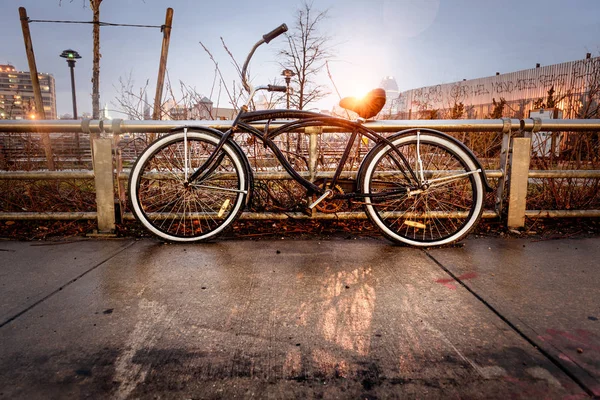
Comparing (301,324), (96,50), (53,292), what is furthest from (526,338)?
(96,50)

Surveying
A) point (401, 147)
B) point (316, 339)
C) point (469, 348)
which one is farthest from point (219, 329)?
point (401, 147)

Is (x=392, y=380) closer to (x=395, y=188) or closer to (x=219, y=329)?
(x=219, y=329)

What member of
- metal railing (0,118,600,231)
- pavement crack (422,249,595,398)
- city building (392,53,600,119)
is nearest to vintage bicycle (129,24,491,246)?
metal railing (0,118,600,231)

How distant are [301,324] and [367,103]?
6.07 feet

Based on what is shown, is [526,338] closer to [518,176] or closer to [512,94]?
[518,176]

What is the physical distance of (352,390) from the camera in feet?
4.10

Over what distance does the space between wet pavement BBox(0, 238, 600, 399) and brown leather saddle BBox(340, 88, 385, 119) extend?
110 cm

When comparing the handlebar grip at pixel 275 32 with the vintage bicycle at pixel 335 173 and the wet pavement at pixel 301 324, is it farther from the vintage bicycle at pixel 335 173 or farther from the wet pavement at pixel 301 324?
the wet pavement at pixel 301 324

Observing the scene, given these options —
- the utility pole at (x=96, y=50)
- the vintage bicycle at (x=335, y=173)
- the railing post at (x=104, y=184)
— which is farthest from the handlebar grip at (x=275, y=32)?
the utility pole at (x=96, y=50)

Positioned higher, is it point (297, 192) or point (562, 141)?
point (562, 141)

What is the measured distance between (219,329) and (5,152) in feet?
13.2

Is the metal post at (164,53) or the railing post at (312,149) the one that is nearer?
the railing post at (312,149)

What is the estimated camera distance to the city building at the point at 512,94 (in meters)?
5.04

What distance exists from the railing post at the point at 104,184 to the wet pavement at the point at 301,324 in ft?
1.76
